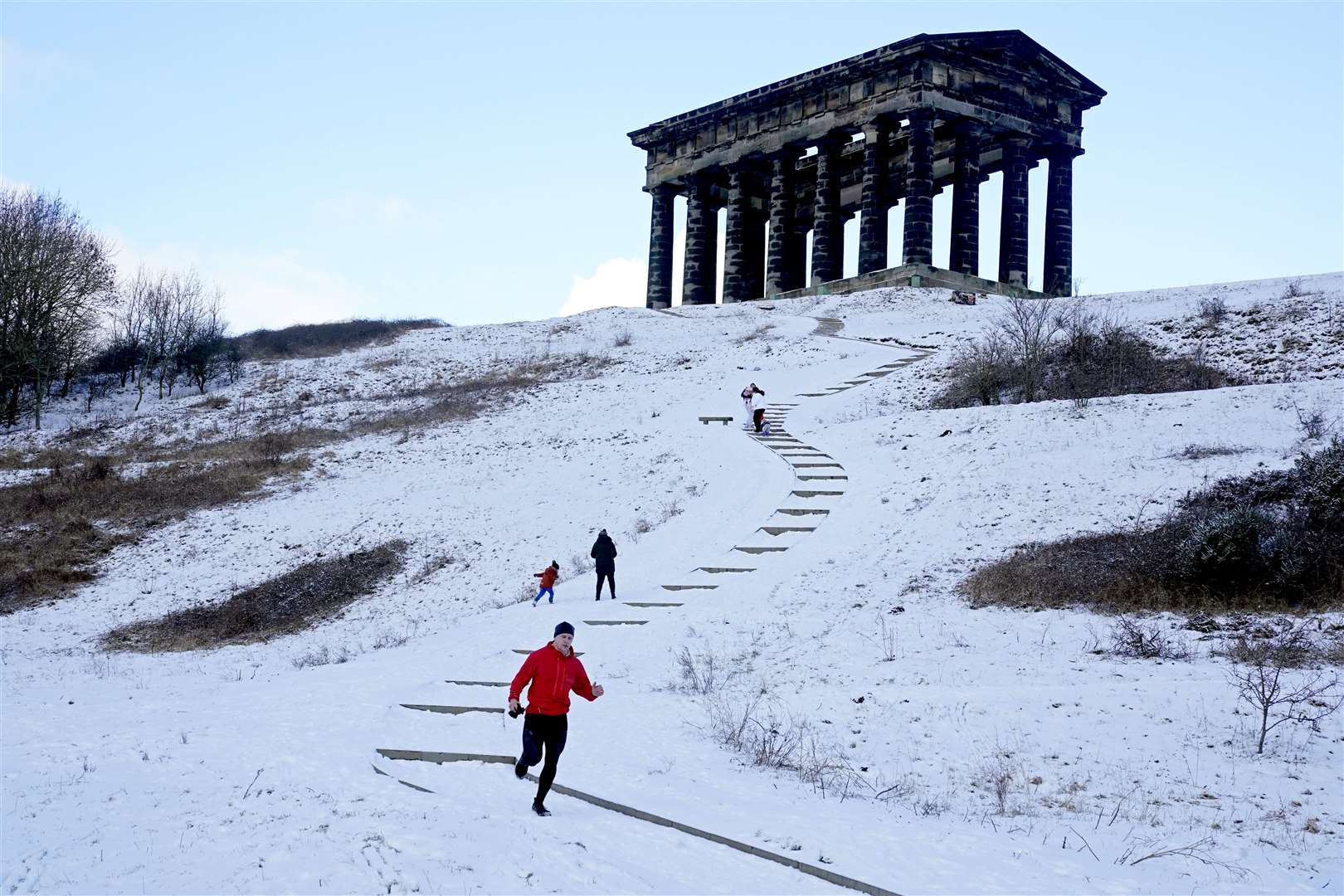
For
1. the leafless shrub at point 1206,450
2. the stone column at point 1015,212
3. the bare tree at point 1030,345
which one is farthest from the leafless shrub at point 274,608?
the stone column at point 1015,212

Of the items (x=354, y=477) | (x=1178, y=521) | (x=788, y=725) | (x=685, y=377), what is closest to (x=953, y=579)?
(x=1178, y=521)

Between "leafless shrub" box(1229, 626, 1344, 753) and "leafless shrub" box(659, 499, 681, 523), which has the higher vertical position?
"leafless shrub" box(659, 499, 681, 523)

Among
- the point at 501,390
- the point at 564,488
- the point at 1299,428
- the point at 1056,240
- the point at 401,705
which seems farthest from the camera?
the point at 1056,240

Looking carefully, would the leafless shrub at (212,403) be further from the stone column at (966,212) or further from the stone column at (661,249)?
the stone column at (966,212)

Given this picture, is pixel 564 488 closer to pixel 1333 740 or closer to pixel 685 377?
pixel 685 377

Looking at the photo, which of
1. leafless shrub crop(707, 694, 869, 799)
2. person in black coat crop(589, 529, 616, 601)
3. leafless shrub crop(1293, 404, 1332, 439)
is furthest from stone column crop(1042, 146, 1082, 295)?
leafless shrub crop(707, 694, 869, 799)

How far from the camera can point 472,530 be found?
83.8 ft

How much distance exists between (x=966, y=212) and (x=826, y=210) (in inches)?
298

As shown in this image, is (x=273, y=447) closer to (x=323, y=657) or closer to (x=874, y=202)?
(x=323, y=657)

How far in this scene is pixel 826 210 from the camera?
57719mm

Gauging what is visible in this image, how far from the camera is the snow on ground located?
7996mm

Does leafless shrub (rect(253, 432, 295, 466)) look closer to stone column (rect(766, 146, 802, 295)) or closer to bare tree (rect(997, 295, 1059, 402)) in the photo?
bare tree (rect(997, 295, 1059, 402))

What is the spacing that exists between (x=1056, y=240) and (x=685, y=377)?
25.6 meters

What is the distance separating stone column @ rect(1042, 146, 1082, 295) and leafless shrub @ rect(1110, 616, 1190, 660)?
45039 millimetres
